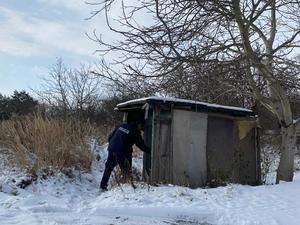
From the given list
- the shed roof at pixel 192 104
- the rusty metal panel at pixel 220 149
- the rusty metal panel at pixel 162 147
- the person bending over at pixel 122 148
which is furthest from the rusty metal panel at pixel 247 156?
the person bending over at pixel 122 148

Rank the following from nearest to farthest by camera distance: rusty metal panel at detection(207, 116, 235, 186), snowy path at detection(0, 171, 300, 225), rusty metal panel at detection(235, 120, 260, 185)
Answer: snowy path at detection(0, 171, 300, 225)
rusty metal panel at detection(207, 116, 235, 186)
rusty metal panel at detection(235, 120, 260, 185)

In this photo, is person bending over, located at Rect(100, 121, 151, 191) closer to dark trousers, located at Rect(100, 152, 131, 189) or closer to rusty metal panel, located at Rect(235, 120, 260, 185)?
dark trousers, located at Rect(100, 152, 131, 189)

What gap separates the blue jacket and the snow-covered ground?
1048 mm

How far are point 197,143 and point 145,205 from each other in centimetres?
317

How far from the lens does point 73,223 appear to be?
7016 mm

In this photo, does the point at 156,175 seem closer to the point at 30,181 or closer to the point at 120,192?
the point at 120,192

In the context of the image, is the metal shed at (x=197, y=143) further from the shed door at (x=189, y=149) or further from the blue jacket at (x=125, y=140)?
the blue jacket at (x=125, y=140)

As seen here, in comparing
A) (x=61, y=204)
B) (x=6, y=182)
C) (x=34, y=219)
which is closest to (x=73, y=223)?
(x=34, y=219)

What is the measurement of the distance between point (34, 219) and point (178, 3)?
4.65 m

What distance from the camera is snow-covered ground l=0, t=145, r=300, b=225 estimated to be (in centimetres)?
745

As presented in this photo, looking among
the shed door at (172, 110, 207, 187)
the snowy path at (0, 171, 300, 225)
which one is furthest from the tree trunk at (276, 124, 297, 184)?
the shed door at (172, 110, 207, 187)

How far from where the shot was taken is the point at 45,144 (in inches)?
469

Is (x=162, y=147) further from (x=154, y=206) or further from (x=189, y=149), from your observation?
(x=154, y=206)

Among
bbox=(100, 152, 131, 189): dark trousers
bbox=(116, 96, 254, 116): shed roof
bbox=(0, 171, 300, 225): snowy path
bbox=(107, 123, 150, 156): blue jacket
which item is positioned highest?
bbox=(116, 96, 254, 116): shed roof
